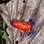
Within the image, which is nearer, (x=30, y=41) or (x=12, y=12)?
(x=30, y=41)

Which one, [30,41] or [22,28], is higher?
[22,28]

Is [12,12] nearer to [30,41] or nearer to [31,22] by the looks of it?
[31,22]

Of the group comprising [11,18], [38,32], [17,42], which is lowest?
[17,42]

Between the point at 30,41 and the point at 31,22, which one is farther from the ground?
the point at 31,22

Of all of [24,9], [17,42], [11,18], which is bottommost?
[17,42]

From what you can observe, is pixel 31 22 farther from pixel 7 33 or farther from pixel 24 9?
pixel 7 33

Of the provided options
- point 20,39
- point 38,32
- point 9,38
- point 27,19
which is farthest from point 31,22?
point 9,38

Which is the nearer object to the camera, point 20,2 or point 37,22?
point 37,22

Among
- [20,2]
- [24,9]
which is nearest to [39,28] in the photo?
[24,9]
